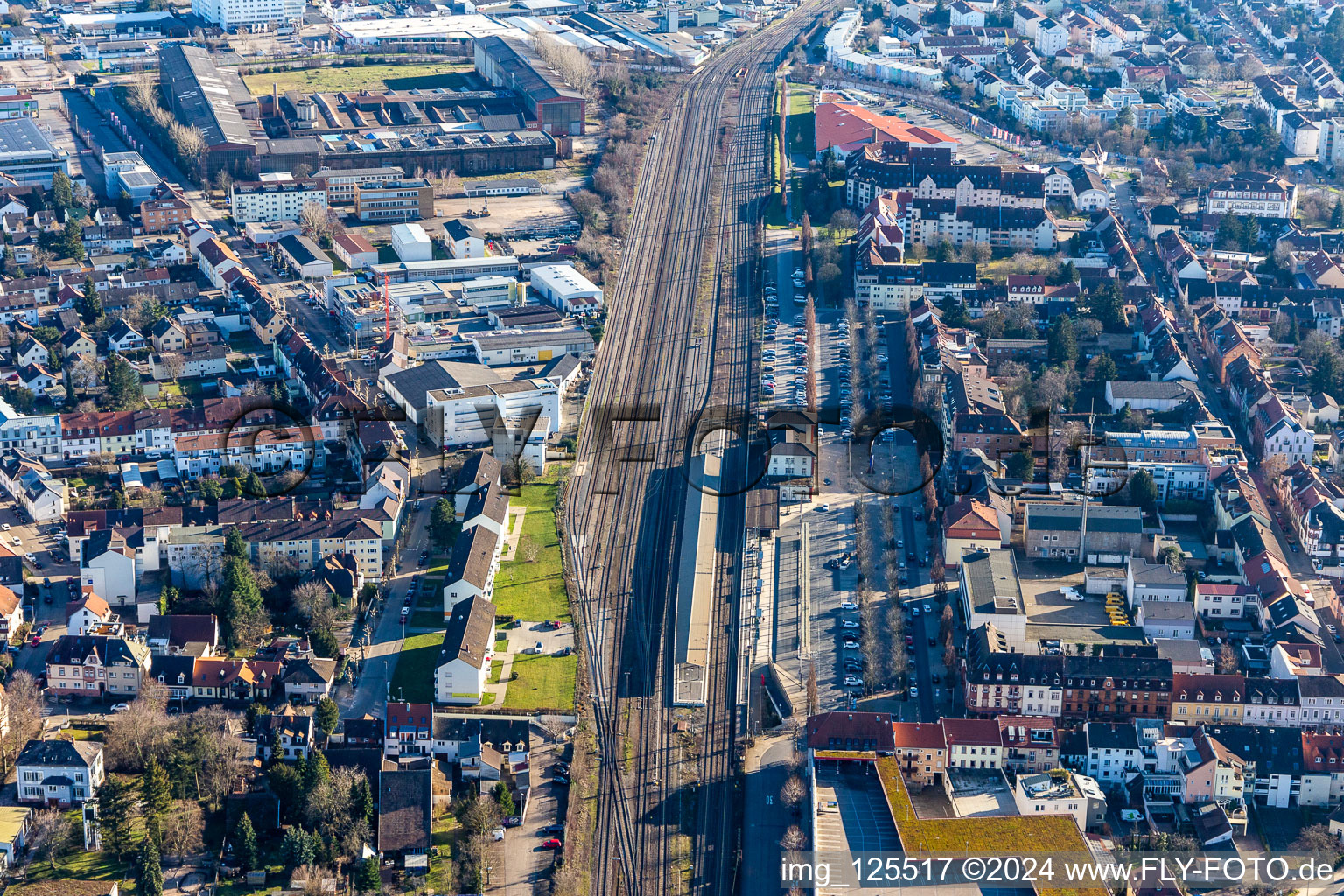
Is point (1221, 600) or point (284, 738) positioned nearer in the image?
point (284, 738)

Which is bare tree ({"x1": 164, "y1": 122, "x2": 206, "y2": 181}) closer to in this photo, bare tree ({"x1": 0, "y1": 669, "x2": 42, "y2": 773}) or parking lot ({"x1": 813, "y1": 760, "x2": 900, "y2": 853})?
bare tree ({"x1": 0, "y1": 669, "x2": 42, "y2": 773})

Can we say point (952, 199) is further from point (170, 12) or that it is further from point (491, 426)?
point (170, 12)

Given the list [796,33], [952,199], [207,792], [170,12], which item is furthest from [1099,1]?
[207,792]

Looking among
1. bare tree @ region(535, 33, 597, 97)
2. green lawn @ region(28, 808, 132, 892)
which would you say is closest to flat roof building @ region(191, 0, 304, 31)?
bare tree @ region(535, 33, 597, 97)

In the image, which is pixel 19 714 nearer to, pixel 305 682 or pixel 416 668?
pixel 305 682

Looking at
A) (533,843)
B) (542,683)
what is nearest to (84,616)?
(542,683)

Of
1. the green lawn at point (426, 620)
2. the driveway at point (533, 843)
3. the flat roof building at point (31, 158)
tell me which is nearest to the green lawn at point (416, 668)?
the green lawn at point (426, 620)
